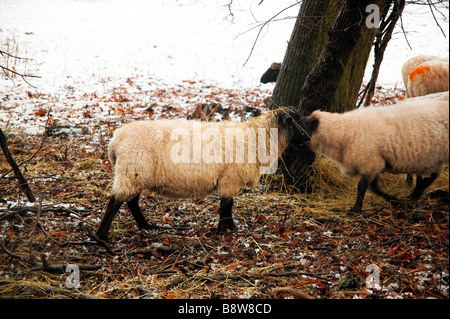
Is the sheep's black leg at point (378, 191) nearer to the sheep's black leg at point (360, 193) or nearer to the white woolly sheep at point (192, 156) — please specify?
the sheep's black leg at point (360, 193)

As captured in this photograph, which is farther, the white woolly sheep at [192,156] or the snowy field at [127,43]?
the snowy field at [127,43]

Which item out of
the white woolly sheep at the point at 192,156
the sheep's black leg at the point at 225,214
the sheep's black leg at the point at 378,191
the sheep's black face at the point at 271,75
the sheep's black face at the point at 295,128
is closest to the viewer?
the sheep's black leg at the point at 378,191

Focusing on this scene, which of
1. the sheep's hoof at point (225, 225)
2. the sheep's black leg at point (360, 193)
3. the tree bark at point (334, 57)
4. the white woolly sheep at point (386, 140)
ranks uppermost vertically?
the tree bark at point (334, 57)

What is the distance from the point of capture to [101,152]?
673 centimetres

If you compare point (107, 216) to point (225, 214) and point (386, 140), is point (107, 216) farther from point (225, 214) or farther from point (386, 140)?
point (386, 140)

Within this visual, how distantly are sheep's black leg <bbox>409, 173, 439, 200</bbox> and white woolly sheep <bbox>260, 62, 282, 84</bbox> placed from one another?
9030 mm

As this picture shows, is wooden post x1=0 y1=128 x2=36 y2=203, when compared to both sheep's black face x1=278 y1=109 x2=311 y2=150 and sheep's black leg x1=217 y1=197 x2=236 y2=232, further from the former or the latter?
sheep's black face x1=278 y1=109 x2=311 y2=150

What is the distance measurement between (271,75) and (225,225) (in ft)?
26.5

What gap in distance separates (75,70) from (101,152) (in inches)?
288

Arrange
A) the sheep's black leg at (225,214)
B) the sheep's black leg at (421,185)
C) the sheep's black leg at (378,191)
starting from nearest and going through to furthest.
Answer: the sheep's black leg at (421,185), the sheep's black leg at (378,191), the sheep's black leg at (225,214)

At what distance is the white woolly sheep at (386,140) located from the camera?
201 cm

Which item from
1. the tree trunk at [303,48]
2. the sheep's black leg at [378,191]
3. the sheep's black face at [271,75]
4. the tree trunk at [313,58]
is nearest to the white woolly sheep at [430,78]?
the sheep's black leg at [378,191]

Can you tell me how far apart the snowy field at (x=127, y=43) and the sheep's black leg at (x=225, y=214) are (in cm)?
631

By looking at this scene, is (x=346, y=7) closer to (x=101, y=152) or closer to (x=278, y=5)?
(x=278, y=5)
